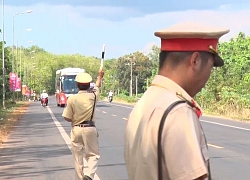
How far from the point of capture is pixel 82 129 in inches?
331

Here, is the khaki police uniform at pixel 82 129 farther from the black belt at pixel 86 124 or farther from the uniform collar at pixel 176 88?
the uniform collar at pixel 176 88

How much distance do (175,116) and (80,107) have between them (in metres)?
Answer: 5.83

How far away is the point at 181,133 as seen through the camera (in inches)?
100

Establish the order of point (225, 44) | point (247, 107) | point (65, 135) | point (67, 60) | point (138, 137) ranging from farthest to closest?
point (67, 60) → point (225, 44) → point (247, 107) → point (65, 135) → point (138, 137)

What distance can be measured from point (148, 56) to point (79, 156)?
84275mm

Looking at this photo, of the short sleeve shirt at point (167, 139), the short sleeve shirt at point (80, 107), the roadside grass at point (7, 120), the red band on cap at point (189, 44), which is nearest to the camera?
the short sleeve shirt at point (167, 139)

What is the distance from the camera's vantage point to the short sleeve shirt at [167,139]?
2.53 meters

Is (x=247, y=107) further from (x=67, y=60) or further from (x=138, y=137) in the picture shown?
(x=67, y=60)

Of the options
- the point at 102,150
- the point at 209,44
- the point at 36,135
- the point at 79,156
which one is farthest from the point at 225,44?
the point at 209,44

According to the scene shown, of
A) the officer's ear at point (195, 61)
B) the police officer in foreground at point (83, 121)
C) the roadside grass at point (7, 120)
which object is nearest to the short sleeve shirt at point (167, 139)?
the officer's ear at point (195, 61)

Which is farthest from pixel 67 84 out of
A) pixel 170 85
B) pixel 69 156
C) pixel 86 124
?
pixel 170 85

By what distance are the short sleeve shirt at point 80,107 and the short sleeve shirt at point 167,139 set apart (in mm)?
5547

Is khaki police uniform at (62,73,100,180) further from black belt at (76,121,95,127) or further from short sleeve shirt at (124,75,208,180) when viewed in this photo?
short sleeve shirt at (124,75,208,180)

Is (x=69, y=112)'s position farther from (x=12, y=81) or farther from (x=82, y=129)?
(x=12, y=81)
